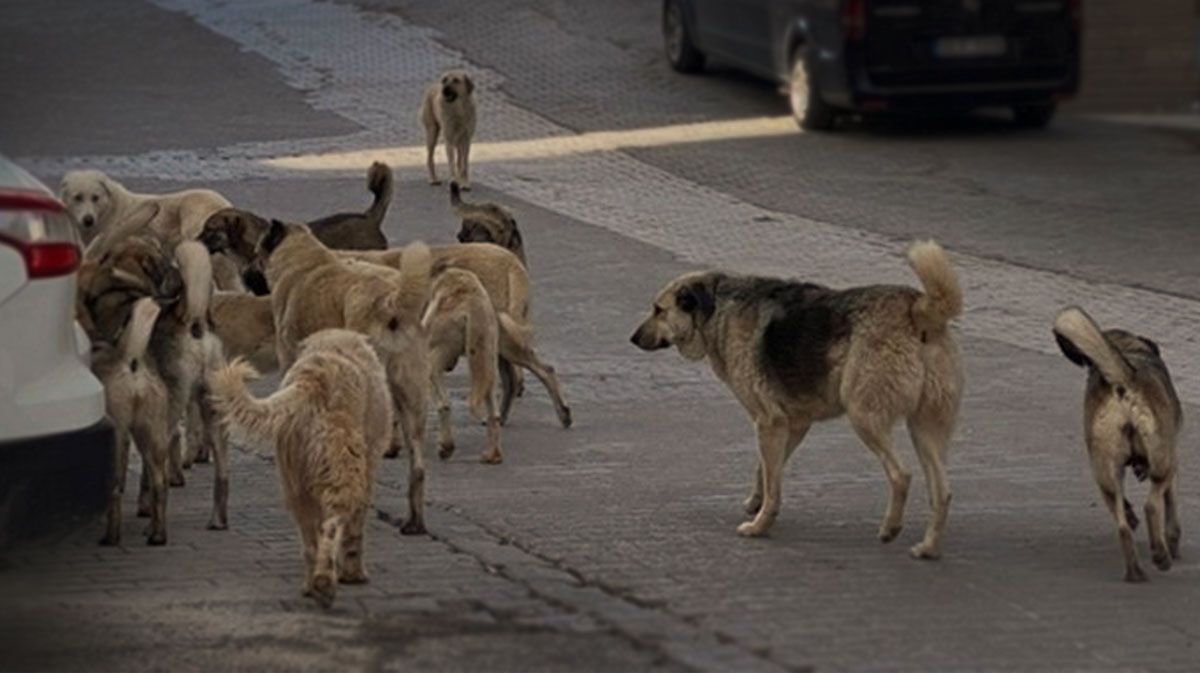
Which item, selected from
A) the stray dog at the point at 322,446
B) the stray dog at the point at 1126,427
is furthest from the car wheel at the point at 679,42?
the stray dog at the point at 322,446

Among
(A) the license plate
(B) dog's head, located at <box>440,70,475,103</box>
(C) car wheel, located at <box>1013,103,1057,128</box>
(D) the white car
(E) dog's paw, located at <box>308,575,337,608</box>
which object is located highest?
(D) the white car

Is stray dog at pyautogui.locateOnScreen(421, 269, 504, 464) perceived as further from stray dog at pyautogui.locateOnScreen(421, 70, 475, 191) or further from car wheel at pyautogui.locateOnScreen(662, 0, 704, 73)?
car wheel at pyautogui.locateOnScreen(662, 0, 704, 73)

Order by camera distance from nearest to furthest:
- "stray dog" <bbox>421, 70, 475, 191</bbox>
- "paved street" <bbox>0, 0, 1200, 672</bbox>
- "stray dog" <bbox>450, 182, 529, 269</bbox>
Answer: "paved street" <bbox>0, 0, 1200, 672</bbox>, "stray dog" <bbox>450, 182, 529, 269</bbox>, "stray dog" <bbox>421, 70, 475, 191</bbox>

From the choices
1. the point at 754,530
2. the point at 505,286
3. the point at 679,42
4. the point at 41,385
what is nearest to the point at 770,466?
the point at 754,530

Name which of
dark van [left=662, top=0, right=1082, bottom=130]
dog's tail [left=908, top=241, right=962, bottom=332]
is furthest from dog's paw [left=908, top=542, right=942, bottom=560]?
dark van [left=662, top=0, right=1082, bottom=130]

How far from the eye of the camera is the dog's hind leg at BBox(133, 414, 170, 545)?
9650 mm

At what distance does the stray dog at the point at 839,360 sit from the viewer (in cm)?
973

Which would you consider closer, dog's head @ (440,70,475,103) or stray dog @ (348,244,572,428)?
stray dog @ (348,244,572,428)

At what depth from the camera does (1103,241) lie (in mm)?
18469

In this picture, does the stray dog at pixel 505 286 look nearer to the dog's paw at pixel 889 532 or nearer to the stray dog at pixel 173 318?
the stray dog at pixel 173 318

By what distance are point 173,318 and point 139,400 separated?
450 mm

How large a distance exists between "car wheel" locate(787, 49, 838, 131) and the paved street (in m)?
0.20

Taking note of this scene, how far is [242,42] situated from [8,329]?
18.7m

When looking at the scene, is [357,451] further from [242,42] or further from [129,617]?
[242,42]
